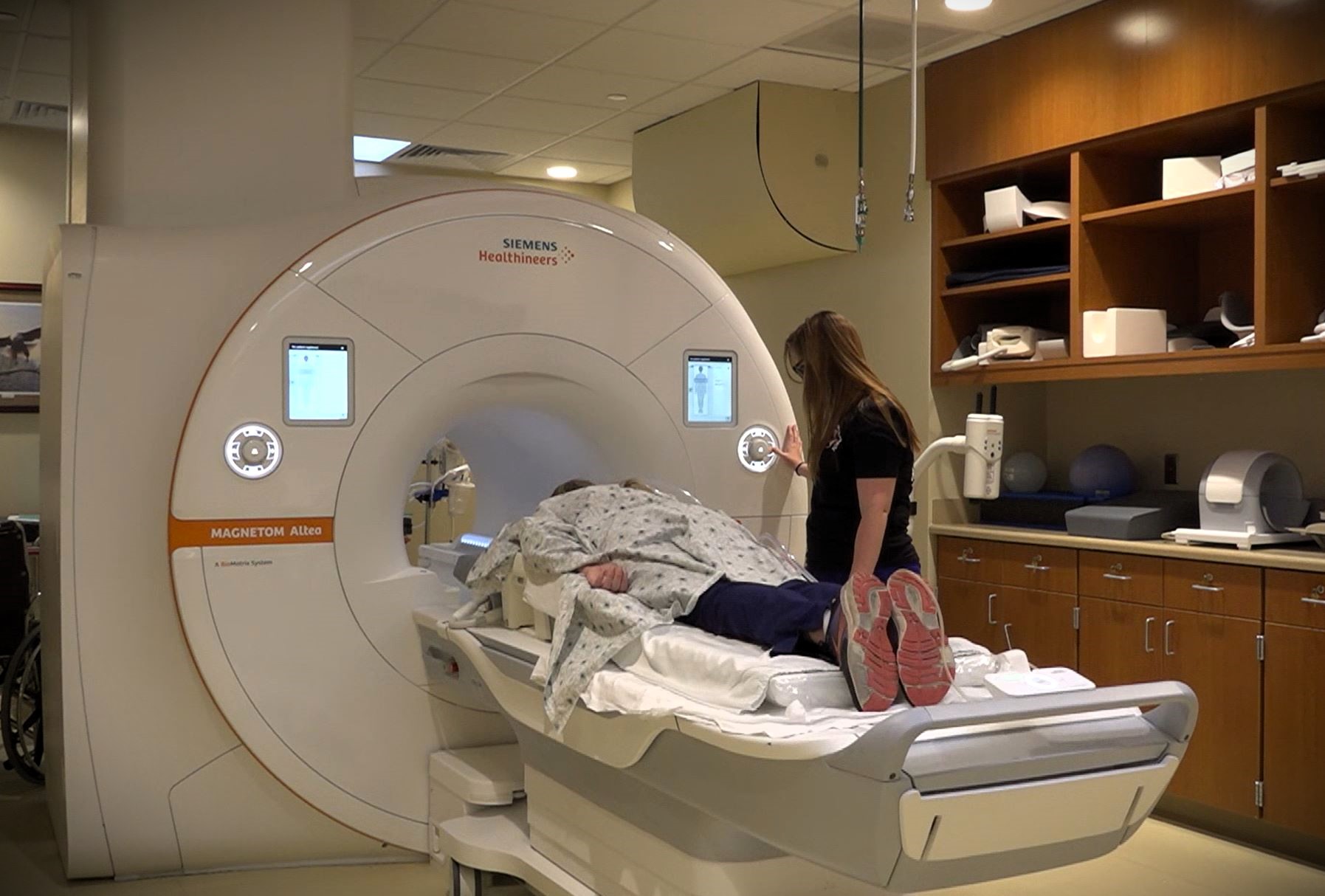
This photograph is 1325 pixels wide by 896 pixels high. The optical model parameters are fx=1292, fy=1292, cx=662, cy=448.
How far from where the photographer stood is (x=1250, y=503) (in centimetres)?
337

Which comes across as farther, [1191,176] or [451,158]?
[451,158]

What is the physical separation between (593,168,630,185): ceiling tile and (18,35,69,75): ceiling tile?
8.37 feet

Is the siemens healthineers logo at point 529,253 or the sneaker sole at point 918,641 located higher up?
the siemens healthineers logo at point 529,253

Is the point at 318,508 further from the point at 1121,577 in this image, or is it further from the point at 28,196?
the point at 28,196

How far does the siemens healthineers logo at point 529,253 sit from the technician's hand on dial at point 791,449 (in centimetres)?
76

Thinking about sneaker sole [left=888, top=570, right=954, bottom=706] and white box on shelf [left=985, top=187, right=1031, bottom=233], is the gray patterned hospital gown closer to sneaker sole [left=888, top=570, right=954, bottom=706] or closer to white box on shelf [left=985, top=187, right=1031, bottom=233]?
sneaker sole [left=888, top=570, right=954, bottom=706]

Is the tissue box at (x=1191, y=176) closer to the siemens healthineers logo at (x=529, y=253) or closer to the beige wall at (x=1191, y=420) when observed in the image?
the beige wall at (x=1191, y=420)

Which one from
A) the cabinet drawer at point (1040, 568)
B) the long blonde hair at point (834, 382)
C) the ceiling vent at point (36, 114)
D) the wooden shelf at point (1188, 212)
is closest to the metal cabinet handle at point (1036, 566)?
the cabinet drawer at point (1040, 568)

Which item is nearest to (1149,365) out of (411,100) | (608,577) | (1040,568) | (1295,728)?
(1040,568)

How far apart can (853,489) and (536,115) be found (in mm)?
2936

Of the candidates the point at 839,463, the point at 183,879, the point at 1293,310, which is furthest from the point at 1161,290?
the point at 183,879

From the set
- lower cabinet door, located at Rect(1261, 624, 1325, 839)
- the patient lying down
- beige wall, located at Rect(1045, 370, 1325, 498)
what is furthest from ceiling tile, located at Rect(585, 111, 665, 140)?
lower cabinet door, located at Rect(1261, 624, 1325, 839)

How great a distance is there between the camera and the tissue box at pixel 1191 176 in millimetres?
3535

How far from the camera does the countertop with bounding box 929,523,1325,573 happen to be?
321 centimetres
